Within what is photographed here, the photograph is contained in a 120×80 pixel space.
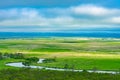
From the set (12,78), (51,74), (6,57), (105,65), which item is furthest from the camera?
(6,57)

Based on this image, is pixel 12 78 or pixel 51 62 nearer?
pixel 12 78

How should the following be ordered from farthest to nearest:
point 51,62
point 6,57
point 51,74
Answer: point 6,57 → point 51,62 → point 51,74

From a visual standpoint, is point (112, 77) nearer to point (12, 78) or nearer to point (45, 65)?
point (12, 78)

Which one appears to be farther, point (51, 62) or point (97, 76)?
point (51, 62)

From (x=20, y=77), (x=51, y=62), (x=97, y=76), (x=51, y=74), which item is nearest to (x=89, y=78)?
(x=97, y=76)

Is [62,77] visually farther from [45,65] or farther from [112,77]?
[45,65]

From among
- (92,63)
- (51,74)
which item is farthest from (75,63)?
(51,74)

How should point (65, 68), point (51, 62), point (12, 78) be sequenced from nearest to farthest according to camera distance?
point (12, 78), point (65, 68), point (51, 62)


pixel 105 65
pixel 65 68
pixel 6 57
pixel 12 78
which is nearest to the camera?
pixel 12 78
